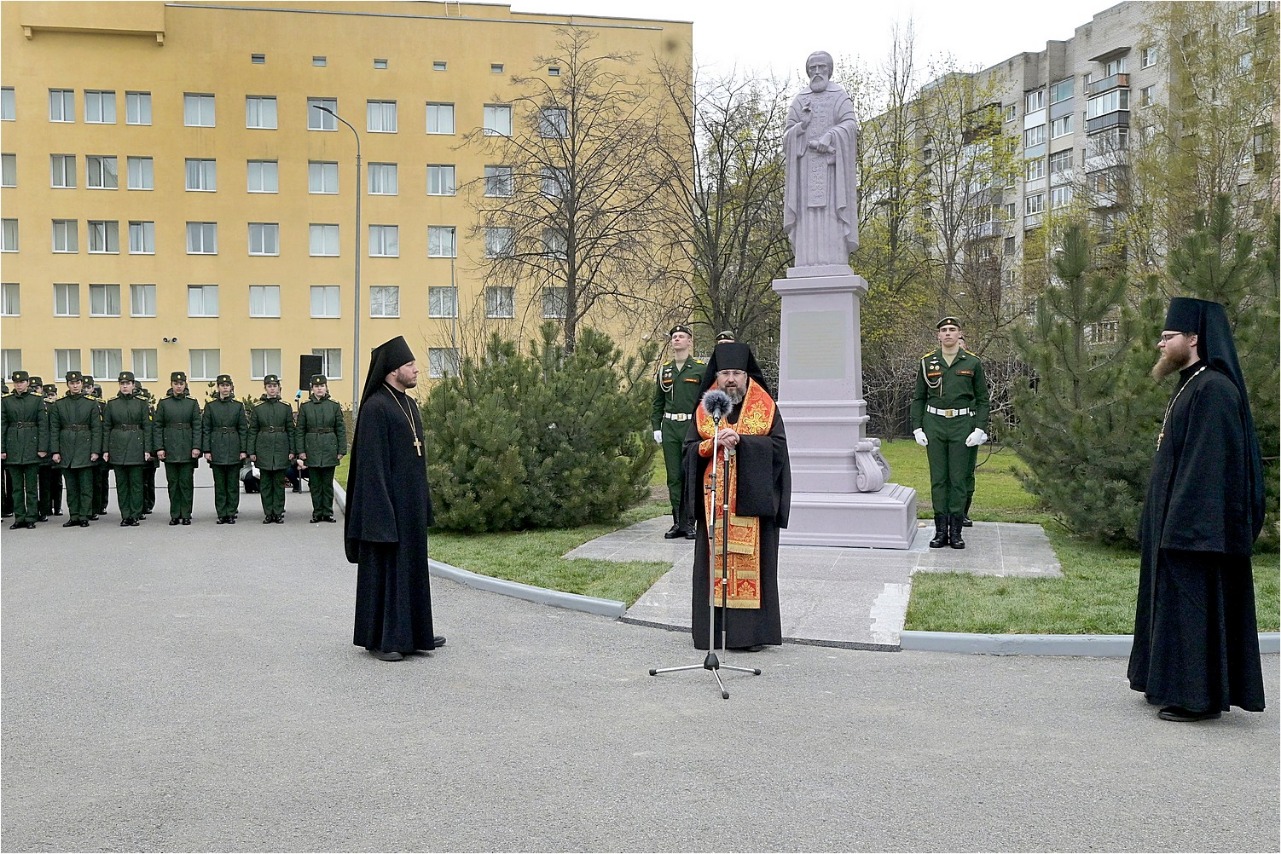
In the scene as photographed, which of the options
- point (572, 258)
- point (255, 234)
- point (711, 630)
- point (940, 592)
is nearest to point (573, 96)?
point (572, 258)

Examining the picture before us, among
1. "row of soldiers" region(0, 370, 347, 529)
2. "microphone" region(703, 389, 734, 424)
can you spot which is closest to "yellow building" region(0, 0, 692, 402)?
"row of soldiers" region(0, 370, 347, 529)

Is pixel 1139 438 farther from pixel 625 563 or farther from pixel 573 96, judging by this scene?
pixel 573 96

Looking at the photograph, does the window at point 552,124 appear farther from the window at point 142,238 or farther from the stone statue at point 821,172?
the window at point 142,238

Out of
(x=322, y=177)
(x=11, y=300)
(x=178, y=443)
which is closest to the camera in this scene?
(x=178, y=443)

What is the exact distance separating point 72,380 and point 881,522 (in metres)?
11.5

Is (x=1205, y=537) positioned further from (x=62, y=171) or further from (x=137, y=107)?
(x=62, y=171)

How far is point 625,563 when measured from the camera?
11.5 metres

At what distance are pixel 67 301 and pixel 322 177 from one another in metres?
11.8

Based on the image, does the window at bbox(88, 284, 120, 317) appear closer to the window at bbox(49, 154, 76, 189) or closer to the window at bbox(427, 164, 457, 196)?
the window at bbox(49, 154, 76, 189)

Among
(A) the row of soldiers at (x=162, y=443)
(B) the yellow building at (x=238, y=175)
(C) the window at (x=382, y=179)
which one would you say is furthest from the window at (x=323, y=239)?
(A) the row of soldiers at (x=162, y=443)

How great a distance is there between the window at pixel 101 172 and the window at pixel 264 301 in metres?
7.14

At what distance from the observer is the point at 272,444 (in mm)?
16812

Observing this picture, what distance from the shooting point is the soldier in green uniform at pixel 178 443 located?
1669 centimetres

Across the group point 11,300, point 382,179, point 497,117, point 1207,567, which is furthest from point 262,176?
point 1207,567
